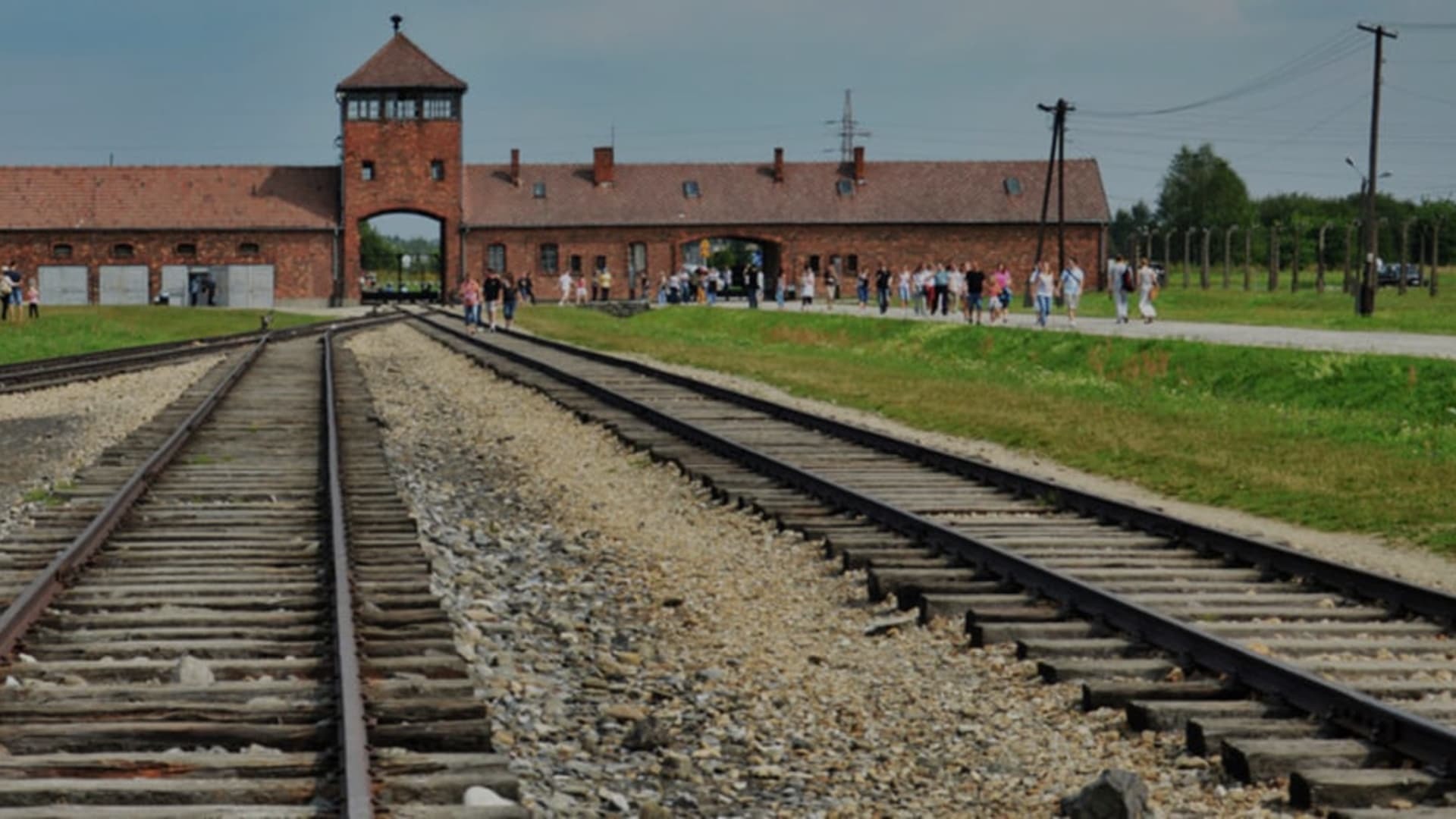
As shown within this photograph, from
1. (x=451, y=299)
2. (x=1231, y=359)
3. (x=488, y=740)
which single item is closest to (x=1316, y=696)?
(x=488, y=740)

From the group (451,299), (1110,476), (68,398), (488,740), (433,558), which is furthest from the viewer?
(451,299)

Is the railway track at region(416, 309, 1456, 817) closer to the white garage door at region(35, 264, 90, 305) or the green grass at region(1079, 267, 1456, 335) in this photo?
the green grass at region(1079, 267, 1456, 335)

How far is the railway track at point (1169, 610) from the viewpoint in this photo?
6.12m

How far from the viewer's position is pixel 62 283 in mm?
83062

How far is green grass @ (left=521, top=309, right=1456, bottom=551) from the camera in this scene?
1435 centimetres

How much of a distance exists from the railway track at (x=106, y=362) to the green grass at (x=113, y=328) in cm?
147

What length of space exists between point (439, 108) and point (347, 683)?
81.9 metres

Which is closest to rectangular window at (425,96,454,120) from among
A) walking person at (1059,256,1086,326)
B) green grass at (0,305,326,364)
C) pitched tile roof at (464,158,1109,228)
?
pitched tile roof at (464,158,1109,228)

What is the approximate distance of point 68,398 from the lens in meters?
24.7

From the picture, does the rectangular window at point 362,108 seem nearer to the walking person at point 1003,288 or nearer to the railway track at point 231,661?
the walking person at point 1003,288

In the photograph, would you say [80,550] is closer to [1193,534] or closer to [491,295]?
[1193,534]

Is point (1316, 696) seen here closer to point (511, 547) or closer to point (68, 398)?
point (511, 547)

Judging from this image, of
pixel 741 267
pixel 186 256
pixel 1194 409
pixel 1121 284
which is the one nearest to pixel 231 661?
pixel 1194 409

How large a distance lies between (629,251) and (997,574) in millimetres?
80407
